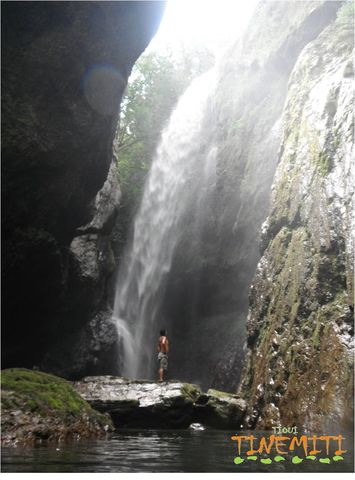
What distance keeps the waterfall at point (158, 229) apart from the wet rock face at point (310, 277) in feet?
27.8

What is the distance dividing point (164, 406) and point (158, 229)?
1182cm

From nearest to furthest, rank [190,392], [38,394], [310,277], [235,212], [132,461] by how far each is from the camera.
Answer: [132,461] → [38,394] → [310,277] → [190,392] → [235,212]

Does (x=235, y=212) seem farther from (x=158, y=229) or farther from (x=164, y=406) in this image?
(x=164, y=406)

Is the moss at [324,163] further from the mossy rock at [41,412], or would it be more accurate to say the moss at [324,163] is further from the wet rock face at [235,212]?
the mossy rock at [41,412]

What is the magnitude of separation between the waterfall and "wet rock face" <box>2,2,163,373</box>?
5.67 m

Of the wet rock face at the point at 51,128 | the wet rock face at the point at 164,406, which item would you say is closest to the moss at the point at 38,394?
the wet rock face at the point at 164,406

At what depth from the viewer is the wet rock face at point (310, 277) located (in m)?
7.70

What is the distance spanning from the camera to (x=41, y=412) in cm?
591

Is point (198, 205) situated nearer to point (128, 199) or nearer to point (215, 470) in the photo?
point (128, 199)

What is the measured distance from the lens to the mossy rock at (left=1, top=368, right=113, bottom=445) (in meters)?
5.49

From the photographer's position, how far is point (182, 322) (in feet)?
63.6

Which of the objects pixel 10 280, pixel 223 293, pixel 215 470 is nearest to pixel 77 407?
pixel 215 470

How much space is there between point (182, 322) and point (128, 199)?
24.2ft

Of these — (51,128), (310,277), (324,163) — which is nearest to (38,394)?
(51,128)
